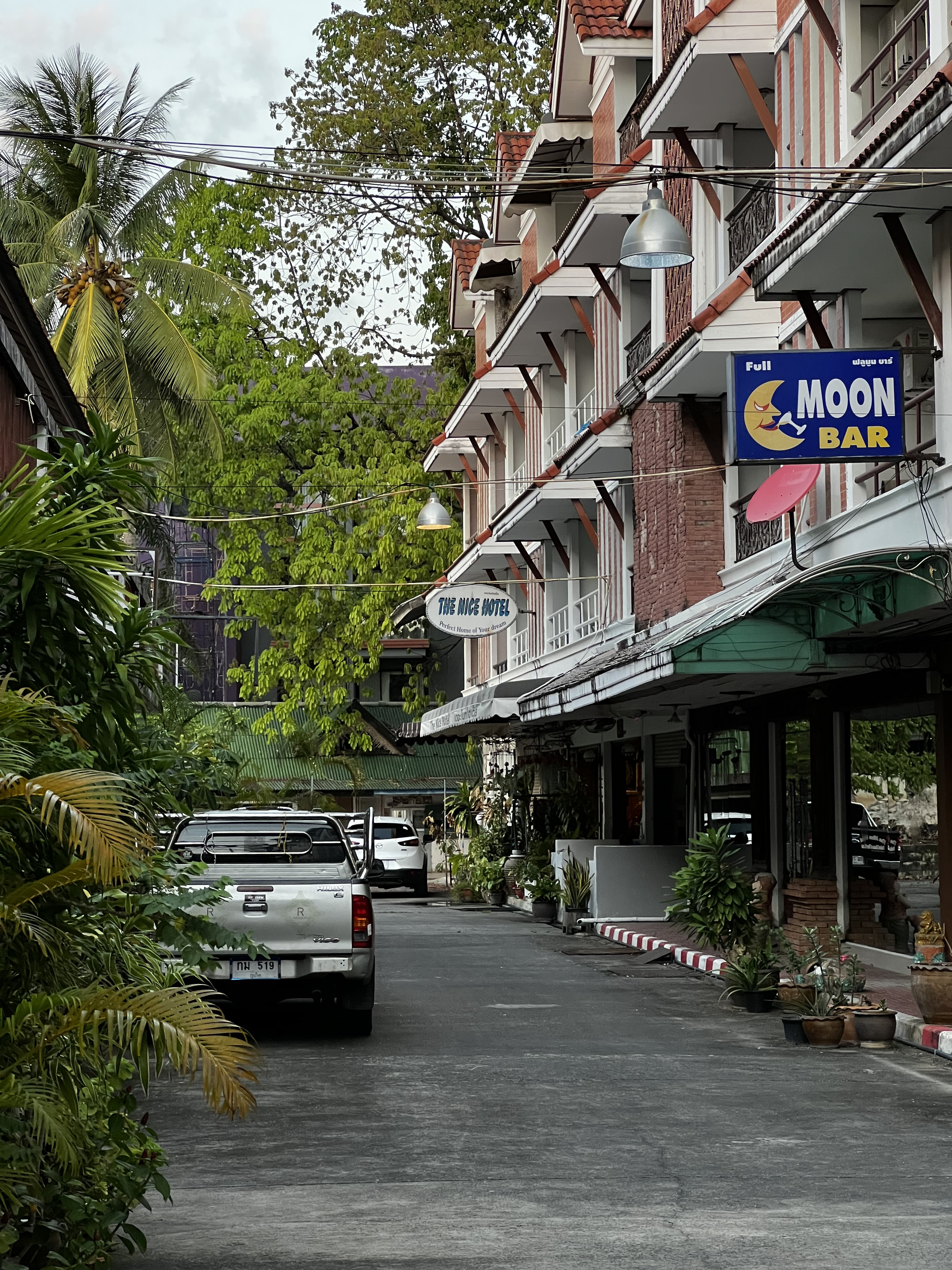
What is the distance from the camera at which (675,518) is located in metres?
Answer: 22.6

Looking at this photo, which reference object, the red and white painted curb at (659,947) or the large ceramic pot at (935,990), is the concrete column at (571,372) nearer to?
the red and white painted curb at (659,947)

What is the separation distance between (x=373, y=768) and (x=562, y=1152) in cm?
4223

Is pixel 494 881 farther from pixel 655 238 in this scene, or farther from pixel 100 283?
pixel 655 238

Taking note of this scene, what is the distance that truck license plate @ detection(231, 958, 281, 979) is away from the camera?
1304cm

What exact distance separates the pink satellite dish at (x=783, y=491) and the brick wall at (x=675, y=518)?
4.31m

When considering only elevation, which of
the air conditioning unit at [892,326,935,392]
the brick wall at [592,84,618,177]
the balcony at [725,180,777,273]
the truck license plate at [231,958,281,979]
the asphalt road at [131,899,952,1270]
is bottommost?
the asphalt road at [131,899,952,1270]

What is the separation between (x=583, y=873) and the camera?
27.0 metres

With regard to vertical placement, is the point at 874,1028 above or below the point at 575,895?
below

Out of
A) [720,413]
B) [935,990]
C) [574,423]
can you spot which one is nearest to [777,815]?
[720,413]

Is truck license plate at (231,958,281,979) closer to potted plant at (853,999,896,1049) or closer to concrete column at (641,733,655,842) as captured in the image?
potted plant at (853,999,896,1049)

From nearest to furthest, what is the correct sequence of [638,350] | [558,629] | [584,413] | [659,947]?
[659,947], [638,350], [584,413], [558,629]

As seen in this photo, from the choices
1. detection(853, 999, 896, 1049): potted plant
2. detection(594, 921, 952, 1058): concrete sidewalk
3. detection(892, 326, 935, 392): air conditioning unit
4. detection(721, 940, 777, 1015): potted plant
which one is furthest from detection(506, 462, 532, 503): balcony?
detection(853, 999, 896, 1049): potted plant

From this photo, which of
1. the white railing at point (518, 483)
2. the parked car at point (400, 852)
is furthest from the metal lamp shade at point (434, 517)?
the parked car at point (400, 852)

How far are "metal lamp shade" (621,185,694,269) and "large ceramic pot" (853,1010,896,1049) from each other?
20.1 feet
